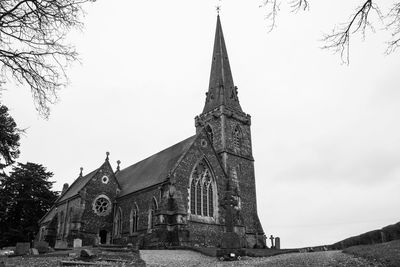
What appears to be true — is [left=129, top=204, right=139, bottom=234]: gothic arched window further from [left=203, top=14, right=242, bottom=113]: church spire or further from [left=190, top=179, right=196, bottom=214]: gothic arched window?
[left=203, top=14, right=242, bottom=113]: church spire

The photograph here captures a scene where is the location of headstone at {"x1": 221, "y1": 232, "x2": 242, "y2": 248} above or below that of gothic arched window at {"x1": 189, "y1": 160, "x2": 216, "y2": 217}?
below

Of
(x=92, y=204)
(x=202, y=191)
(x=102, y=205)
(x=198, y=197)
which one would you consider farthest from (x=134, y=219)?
(x=202, y=191)

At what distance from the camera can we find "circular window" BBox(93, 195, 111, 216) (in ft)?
108

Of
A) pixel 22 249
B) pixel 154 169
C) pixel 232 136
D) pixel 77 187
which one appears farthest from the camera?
pixel 232 136

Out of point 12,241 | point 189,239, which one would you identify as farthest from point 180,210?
point 12,241

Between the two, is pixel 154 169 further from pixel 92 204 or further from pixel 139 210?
pixel 92 204

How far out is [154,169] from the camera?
108 feet

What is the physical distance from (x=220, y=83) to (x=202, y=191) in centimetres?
1566

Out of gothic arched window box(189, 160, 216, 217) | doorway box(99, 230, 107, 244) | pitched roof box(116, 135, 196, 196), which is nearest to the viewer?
gothic arched window box(189, 160, 216, 217)

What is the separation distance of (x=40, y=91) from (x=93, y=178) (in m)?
26.5

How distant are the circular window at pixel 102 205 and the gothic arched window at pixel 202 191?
31.1 ft

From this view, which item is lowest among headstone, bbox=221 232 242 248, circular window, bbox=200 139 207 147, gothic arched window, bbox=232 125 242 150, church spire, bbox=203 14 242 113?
headstone, bbox=221 232 242 248

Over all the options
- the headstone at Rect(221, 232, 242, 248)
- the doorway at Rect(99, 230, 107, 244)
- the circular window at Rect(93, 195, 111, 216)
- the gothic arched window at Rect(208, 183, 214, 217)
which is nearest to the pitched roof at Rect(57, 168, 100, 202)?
the circular window at Rect(93, 195, 111, 216)

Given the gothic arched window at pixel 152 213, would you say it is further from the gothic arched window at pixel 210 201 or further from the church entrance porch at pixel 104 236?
the church entrance porch at pixel 104 236
